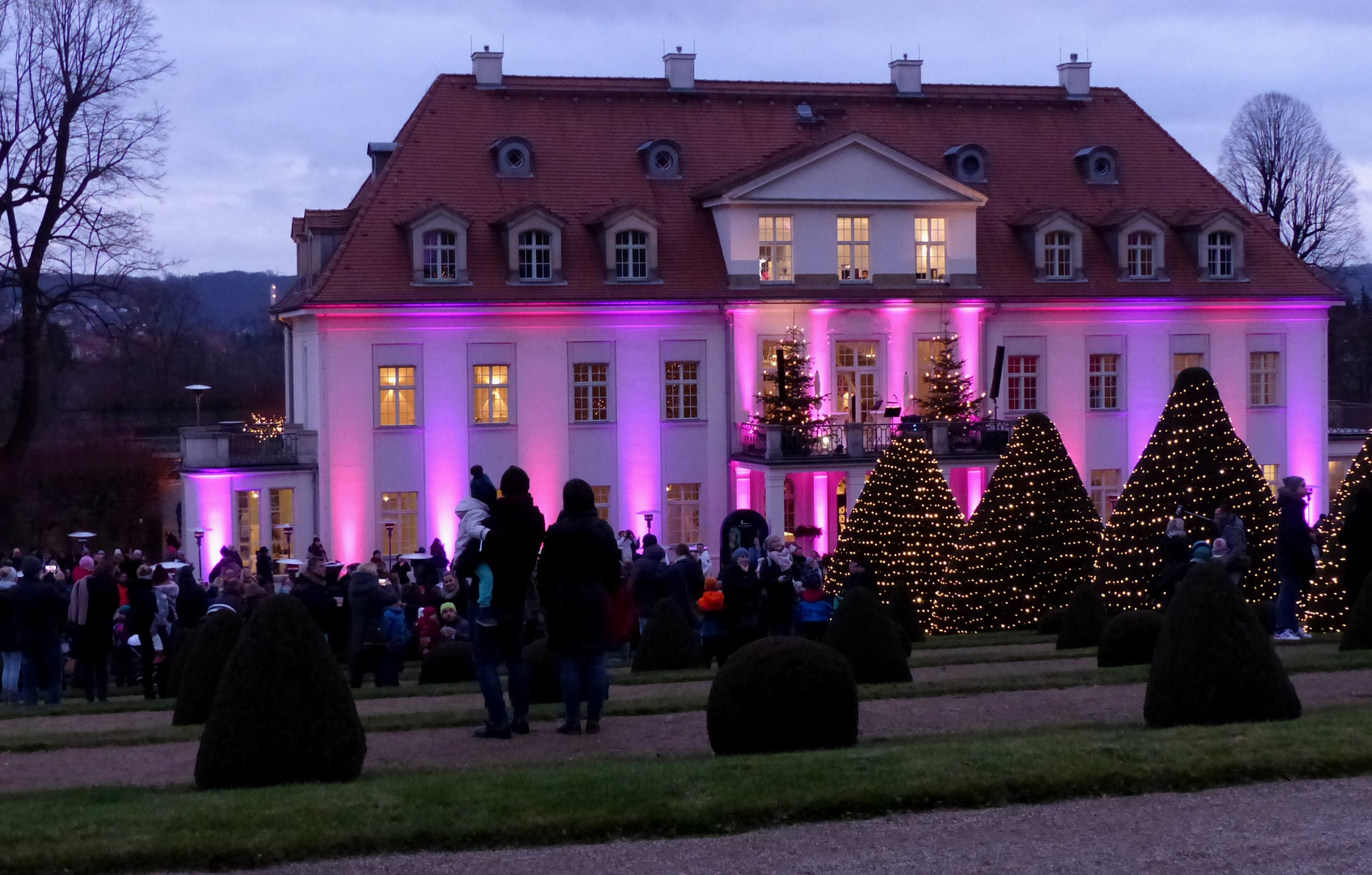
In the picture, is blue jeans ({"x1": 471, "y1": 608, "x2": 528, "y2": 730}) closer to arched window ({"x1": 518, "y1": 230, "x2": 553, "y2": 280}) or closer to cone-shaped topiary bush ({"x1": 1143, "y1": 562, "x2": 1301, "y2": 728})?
cone-shaped topiary bush ({"x1": 1143, "y1": 562, "x2": 1301, "y2": 728})

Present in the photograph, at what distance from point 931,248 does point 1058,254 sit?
334 centimetres

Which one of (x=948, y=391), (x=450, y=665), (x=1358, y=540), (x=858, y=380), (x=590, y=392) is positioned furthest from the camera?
(x=858, y=380)

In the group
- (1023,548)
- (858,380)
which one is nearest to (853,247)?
(858,380)

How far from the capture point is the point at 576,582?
12.0 m

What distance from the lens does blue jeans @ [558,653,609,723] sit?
12141mm

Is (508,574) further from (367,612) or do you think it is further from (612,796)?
(367,612)

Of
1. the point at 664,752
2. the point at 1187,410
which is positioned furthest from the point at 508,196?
the point at 664,752

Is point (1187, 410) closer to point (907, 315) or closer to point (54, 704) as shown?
point (54, 704)

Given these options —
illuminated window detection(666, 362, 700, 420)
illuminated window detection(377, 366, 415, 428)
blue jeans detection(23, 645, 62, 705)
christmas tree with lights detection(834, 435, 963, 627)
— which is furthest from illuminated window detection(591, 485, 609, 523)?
blue jeans detection(23, 645, 62, 705)

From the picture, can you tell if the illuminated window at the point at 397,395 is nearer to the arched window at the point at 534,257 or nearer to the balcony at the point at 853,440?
the arched window at the point at 534,257

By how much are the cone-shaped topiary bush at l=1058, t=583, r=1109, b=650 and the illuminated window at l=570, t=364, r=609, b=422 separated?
19573mm

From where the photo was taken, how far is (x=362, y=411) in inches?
1508

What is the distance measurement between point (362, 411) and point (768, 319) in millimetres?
9492

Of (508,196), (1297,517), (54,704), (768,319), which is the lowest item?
(54,704)
